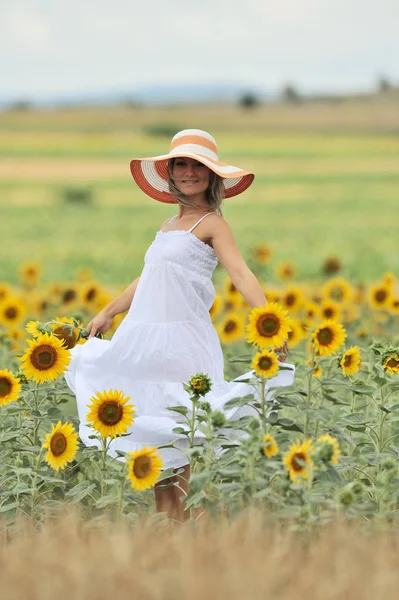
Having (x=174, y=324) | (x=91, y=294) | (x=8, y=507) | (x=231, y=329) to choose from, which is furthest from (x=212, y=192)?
(x=91, y=294)

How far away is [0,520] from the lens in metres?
4.29

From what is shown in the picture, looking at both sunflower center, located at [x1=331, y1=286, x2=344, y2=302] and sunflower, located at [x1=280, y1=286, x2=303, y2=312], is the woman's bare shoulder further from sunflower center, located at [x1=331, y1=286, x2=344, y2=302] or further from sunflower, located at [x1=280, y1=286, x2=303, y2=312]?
sunflower center, located at [x1=331, y1=286, x2=344, y2=302]

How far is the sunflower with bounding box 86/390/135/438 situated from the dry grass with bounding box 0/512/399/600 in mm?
655

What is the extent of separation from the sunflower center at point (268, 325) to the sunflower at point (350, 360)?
542 mm

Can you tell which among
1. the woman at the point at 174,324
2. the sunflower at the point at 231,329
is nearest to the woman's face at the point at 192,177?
the woman at the point at 174,324

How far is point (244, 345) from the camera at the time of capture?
729cm

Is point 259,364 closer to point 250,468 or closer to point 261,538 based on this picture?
point 250,468

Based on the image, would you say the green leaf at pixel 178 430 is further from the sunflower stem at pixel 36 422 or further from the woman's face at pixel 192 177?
the woman's face at pixel 192 177

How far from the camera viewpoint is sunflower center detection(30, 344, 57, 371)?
4.42 metres

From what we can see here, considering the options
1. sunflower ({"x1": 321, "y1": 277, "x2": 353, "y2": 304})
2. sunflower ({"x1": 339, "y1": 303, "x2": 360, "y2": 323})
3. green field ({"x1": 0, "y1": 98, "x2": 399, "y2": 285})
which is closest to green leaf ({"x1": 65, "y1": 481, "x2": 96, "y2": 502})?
sunflower ({"x1": 321, "y1": 277, "x2": 353, "y2": 304})

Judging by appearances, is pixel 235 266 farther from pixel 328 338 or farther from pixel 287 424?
pixel 287 424

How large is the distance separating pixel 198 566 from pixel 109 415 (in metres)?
1.14

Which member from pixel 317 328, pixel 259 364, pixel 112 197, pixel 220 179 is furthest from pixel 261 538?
pixel 112 197

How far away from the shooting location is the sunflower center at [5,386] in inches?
174
